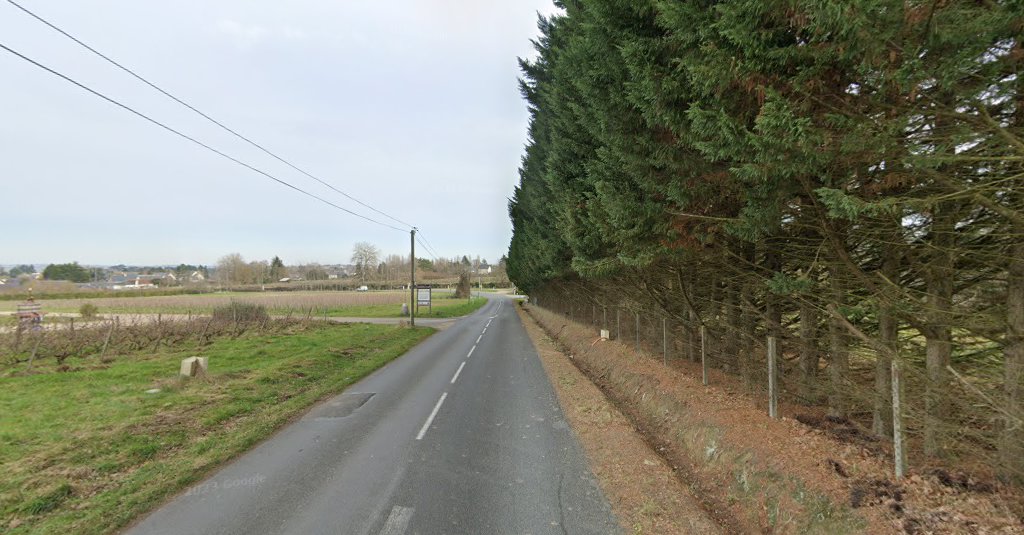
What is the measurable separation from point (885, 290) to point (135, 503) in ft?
26.3

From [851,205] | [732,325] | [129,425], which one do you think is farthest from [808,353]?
[129,425]

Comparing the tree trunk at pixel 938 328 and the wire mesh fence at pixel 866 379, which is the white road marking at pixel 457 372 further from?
the tree trunk at pixel 938 328

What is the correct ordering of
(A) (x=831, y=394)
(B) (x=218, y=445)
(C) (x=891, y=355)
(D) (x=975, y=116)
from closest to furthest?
(D) (x=975, y=116) → (C) (x=891, y=355) → (A) (x=831, y=394) → (B) (x=218, y=445)

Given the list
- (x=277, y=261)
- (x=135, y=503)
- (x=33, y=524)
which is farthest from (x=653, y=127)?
(x=277, y=261)

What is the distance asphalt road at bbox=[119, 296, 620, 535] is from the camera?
421cm

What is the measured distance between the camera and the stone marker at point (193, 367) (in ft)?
35.1

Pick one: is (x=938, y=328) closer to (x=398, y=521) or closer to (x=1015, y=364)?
(x=1015, y=364)

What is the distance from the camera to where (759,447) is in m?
5.01

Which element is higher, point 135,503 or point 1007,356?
point 1007,356

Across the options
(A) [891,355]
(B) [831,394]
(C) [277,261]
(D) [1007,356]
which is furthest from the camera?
(C) [277,261]

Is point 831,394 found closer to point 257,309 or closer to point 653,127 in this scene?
point 653,127

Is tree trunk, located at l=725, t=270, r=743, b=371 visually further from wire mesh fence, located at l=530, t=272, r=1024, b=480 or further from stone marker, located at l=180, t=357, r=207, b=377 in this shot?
stone marker, located at l=180, t=357, r=207, b=377

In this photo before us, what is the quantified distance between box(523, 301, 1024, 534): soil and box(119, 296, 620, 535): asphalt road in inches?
20.4

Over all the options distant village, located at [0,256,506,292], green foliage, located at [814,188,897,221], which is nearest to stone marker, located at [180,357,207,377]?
green foliage, located at [814,188,897,221]
